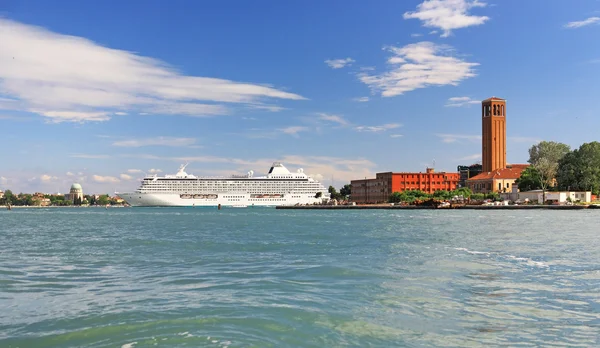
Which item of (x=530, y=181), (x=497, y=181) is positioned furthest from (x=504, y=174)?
(x=530, y=181)

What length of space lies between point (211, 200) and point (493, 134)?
66572 millimetres

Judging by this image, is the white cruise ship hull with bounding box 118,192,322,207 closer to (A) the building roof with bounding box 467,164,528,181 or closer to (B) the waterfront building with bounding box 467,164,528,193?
(B) the waterfront building with bounding box 467,164,528,193

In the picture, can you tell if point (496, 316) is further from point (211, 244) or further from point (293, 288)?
point (211, 244)

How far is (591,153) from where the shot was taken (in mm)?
85375

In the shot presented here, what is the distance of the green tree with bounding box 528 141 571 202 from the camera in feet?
325

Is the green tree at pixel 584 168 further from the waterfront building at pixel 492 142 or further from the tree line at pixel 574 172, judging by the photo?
the waterfront building at pixel 492 142

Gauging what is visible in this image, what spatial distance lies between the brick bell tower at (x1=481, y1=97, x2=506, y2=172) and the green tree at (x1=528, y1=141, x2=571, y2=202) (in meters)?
19.0

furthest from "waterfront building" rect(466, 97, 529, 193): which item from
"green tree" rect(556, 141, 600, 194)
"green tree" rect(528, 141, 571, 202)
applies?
"green tree" rect(556, 141, 600, 194)

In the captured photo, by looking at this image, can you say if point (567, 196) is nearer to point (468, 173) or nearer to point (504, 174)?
point (504, 174)

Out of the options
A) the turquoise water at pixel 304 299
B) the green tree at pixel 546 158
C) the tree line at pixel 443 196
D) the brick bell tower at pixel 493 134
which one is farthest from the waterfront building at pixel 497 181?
the turquoise water at pixel 304 299

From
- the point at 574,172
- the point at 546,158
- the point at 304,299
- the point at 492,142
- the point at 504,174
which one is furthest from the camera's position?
the point at 492,142

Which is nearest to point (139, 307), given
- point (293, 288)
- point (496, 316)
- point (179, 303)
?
point (179, 303)

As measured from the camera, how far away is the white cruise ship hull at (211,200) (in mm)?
133625

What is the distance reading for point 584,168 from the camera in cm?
8538
